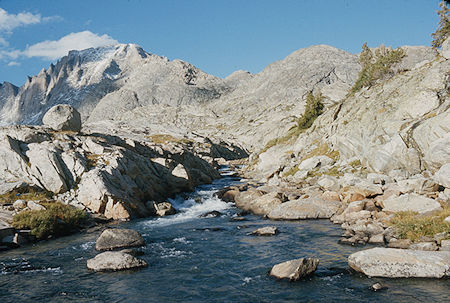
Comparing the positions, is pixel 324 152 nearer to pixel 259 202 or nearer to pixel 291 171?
pixel 291 171

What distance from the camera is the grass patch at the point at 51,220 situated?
83.2ft

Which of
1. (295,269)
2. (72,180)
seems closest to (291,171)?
(72,180)

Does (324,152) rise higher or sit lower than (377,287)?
higher

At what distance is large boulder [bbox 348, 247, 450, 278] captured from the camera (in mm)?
13977

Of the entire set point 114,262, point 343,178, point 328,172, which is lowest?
point 114,262

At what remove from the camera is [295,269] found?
48.9ft

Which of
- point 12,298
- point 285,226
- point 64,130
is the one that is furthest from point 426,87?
point 64,130

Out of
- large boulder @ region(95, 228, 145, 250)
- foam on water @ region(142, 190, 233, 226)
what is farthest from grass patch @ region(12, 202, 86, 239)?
large boulder @ region(95, 228, 145, 250)

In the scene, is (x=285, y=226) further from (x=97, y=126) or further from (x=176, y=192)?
(x=97, y=126)

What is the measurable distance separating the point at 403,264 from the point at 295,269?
5106mm

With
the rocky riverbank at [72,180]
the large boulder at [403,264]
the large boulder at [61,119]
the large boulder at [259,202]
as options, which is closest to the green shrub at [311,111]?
the large boulder at [259,202]

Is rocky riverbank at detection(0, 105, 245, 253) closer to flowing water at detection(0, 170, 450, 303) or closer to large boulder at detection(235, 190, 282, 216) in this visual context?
flowing water at detection(0, 170, 450, 303)

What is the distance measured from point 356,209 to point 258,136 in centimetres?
13327

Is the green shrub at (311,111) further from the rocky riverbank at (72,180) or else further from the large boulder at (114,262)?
the large boulder at (114,262)
